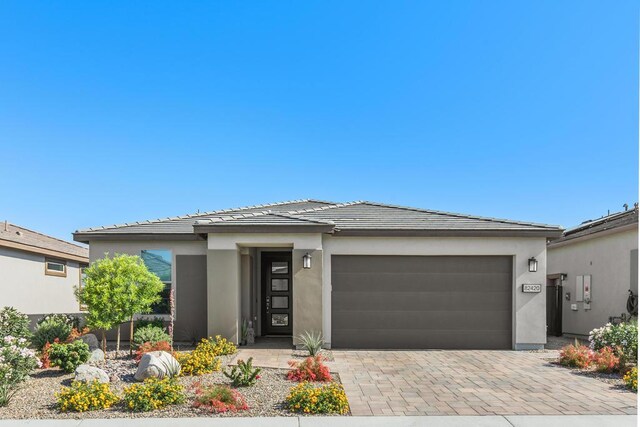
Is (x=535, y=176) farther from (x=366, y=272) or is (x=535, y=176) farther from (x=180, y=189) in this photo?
(x=180, y=189)

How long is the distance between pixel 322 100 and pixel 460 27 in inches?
202

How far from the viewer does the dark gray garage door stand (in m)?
11.6

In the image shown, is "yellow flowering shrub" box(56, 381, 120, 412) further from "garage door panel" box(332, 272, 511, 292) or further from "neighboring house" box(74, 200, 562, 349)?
"garage door panel" box(332, 272, 511, 292)

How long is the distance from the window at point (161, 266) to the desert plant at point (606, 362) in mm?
10138

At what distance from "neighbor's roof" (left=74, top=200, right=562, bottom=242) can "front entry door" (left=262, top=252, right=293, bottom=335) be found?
211 cm

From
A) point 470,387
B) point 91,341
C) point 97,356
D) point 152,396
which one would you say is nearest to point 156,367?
point 152,396

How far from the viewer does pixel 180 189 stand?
61.5 feet

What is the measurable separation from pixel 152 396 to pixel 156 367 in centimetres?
150

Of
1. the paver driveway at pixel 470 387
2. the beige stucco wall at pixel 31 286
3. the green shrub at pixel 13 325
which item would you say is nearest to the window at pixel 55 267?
the beige stucco wall at pixel 31 286

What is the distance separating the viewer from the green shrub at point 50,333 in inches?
408

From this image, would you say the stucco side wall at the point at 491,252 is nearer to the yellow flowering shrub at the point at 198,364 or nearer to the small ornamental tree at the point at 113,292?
the yellow flowering shrub at the point at 198,364

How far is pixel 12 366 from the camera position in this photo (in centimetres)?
720

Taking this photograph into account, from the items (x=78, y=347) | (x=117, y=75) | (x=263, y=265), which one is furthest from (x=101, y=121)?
(x=78, y=347)

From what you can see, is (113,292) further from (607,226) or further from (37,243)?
(607,226)
